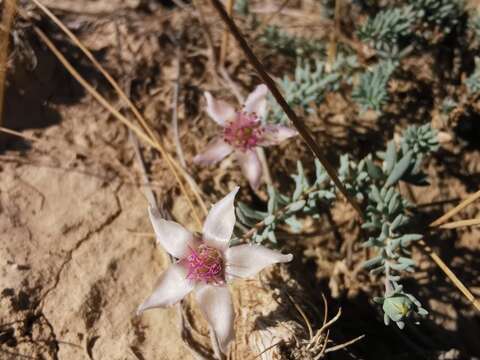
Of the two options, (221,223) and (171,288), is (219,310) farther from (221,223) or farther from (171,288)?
(221,223)

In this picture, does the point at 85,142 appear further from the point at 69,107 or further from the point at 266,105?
the point at 266,105

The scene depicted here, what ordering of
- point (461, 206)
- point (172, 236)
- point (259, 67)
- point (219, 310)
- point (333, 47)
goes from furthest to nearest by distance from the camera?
1. point (333, 47)
2. point (461, 206)
3. point (172, 236)
4. point (219, 310)
5. point (259, 67)

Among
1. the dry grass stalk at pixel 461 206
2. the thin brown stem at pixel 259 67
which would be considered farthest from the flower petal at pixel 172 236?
the dry grass stalk at pixel 461 206


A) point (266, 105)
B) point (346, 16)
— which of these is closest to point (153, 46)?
point (266, 105)

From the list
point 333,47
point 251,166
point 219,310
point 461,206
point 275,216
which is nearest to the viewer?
point 219,310

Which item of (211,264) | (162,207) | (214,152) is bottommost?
(162,207)

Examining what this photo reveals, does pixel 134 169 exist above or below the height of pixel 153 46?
below

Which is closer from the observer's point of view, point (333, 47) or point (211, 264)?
point (211, 264)

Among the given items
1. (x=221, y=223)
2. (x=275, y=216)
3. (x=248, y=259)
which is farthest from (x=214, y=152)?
(x=248, y=259)
